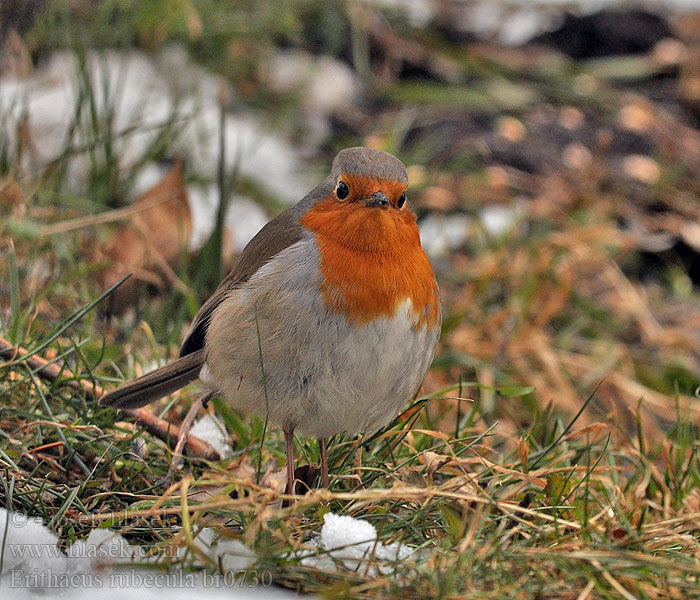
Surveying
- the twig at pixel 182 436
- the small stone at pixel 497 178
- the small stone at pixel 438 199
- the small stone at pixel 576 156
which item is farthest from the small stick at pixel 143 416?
the small stone at pixel 576 156

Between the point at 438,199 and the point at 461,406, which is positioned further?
the point at 438,199

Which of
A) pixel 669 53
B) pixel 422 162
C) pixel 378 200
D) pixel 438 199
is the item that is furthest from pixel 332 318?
pixel 669 53

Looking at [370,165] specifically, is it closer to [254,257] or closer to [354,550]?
[254,257]

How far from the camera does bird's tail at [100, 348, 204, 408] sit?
2.50 meters

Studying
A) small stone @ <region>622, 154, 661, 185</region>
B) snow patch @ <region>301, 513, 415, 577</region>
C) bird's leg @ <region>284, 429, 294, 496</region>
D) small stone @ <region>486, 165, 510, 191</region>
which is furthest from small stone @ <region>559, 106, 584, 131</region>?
snow patch @ <region>301, 513, 415, 577</region>

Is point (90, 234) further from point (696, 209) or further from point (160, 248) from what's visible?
point (696, 209)

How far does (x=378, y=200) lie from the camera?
2369 millimetres

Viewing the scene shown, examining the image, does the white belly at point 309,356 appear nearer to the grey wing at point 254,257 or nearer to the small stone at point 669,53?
the grey wing at point 254,257

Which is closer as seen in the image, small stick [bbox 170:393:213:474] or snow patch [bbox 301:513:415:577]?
snow patch [bbox 301:513:415:577]

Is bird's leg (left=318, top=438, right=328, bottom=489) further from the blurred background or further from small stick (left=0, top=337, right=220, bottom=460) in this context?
the blurred background

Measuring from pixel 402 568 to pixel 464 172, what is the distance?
12.2 ft

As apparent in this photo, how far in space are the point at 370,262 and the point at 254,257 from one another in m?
0.39

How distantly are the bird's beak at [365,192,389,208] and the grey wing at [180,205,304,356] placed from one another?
22cm

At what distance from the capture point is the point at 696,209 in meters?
5.17
